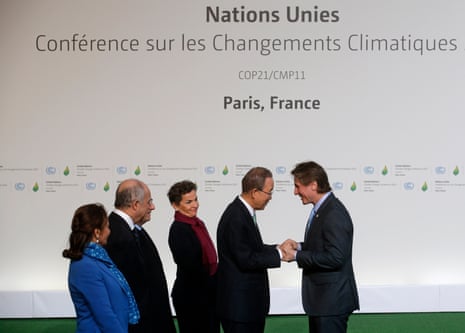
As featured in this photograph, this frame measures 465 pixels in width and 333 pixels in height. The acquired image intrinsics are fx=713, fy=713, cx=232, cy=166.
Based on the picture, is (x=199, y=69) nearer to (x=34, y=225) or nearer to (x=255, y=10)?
(x=255, y=10)

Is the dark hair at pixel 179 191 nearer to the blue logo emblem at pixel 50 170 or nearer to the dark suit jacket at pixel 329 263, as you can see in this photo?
the dark suit jacket at pixel 329 263

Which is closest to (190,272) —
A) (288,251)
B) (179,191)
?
(179,191)

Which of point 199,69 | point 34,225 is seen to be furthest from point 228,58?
point 34,225

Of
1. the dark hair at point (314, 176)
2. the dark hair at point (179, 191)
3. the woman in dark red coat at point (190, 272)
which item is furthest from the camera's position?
the dark hair at point (179, 191)

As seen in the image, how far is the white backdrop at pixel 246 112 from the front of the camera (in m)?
7.11

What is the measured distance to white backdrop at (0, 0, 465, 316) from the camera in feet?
23.3

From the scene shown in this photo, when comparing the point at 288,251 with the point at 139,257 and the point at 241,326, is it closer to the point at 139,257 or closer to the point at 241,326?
the point at 241,326

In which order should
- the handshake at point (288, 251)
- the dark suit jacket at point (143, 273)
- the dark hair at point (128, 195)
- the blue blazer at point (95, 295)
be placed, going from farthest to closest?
the handshake at point (288, 251), the dark hair at point (128, 195), the dark suit jacket at point (143, 273), the blue blazer at point (95, 295)

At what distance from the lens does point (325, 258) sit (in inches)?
158

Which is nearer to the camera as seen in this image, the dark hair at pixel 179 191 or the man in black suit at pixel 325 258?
the man in black suit at pixel 325 258

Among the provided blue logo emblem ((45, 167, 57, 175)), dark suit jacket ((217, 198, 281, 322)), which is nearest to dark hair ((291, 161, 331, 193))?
dark suit jacket ((217, 198, 281, 322))

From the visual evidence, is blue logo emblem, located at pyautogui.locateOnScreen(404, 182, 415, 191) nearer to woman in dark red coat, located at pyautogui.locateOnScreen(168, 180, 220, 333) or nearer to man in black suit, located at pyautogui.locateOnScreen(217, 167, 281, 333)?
woman in dark red coat, located at pyautogui.locateOnScreen(168, 180, 220, 333)

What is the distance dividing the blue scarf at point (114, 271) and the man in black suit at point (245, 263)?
0.70 m

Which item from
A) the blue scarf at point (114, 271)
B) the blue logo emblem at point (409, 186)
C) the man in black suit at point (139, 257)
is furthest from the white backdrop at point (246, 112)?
the blue scarf at point (114, 271)
